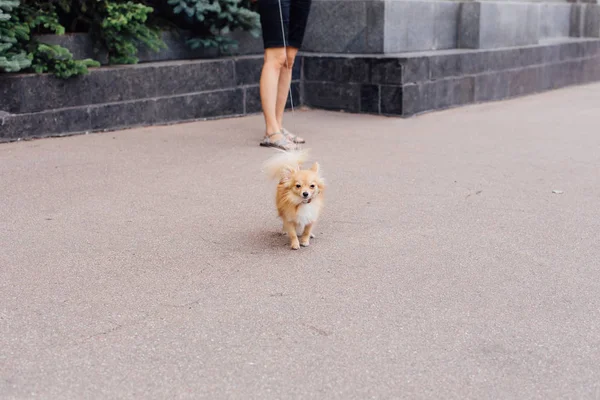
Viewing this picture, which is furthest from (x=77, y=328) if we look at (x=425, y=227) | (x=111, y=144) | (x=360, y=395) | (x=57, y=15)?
(x=57, y=15)

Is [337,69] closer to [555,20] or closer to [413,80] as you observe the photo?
[413,80]

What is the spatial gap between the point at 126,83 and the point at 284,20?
5.95ft

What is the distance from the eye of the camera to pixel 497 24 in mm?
10750

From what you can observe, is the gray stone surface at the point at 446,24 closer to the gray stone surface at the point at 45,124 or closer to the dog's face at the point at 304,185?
the gray stone surface at the point at 45,124

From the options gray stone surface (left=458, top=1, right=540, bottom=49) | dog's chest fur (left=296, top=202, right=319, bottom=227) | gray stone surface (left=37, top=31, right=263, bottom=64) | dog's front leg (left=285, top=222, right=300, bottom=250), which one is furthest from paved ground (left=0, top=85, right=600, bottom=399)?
gray stone surface (left=458, top=1, right=540, bottom=49)

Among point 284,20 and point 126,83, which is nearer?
point 284,20

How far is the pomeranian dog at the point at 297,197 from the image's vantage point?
4.32 m

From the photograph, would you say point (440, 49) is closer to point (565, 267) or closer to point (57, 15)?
point (57, 15)

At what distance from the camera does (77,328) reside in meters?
3.28

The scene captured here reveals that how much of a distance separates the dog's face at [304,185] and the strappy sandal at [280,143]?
275 centimetres

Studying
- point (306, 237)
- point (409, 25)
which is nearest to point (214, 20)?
point (409, 25)

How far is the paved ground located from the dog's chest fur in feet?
0.61

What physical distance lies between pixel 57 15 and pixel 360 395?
20.8 ft

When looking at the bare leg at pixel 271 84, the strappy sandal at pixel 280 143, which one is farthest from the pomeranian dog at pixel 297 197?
the bare leg at pixel 271 84
